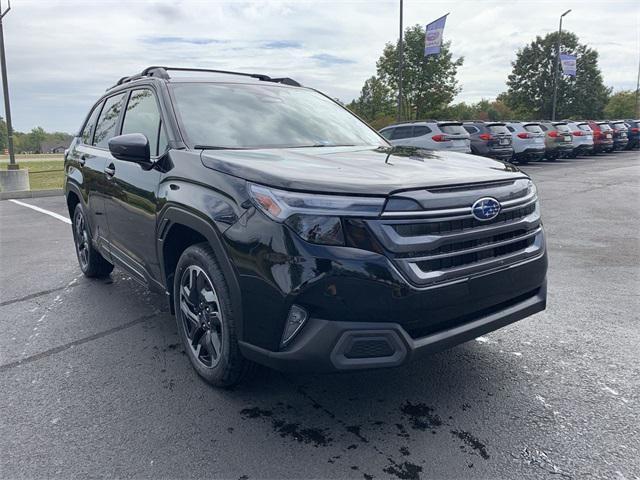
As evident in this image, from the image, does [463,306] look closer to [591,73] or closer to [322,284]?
[322,284]

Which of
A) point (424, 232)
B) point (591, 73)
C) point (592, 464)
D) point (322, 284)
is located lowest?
point (592, 464)

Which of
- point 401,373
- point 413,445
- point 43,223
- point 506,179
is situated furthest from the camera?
point 43,223

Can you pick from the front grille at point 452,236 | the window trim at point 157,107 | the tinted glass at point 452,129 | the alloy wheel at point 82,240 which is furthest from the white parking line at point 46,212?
the tinted glass at point 452,129

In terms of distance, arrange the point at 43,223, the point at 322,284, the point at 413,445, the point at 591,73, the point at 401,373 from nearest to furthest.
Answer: the point at 322,284, the point at 413,445, the point at 401,373, the point at 43,223, the point at 591,73

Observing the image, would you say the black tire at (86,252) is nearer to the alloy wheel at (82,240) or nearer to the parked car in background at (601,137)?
the alloy wheel at (82,240)

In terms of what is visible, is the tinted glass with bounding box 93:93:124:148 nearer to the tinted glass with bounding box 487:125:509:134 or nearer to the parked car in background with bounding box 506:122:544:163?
the tinted glass with bounding box 487:125:509:134

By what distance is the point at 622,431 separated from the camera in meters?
2.62

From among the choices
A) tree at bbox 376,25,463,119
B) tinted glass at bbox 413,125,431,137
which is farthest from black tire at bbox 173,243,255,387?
tree at bbox 376,25,463,119

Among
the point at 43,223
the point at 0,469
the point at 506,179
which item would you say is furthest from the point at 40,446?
the point at 43,223

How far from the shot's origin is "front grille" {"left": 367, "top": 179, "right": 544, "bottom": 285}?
2.39 meters

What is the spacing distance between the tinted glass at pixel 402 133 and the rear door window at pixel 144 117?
14.0m

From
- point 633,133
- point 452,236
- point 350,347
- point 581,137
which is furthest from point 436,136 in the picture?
point 633,133

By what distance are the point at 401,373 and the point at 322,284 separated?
122cm

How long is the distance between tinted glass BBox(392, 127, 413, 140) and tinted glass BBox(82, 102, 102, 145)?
13.1 m
